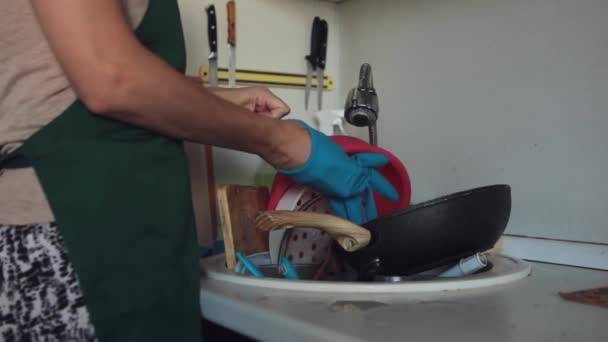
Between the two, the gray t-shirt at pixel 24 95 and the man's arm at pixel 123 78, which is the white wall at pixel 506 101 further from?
the gray t-shirt at pixel 24 95

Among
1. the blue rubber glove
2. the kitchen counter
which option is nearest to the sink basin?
the kitchen counter

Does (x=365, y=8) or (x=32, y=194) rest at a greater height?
(x=365, y=8)

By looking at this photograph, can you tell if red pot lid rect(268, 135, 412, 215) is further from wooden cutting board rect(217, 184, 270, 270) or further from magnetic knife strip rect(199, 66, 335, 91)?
magnetic knife strip rect(199, 66, 335, 91)

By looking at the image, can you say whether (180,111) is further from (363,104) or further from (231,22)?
(231,22)

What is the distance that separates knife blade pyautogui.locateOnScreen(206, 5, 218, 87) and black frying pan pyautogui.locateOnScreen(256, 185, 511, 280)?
0.48 meters

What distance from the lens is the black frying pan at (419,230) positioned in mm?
Answer: 613

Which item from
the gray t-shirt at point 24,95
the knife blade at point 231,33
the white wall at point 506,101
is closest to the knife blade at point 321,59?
the white wall at point 506,101

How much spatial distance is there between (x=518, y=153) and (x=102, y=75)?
70 cm

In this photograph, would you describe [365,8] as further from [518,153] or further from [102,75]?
[102,75]

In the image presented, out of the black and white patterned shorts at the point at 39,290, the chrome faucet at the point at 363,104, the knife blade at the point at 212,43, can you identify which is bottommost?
the black and white patterned shorts at the point at 39,290

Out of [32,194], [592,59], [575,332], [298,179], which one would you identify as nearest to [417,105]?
[592,59]

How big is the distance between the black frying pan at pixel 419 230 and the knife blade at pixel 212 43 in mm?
481

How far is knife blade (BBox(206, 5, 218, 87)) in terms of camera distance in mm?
1012

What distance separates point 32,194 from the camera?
1.55 feet
